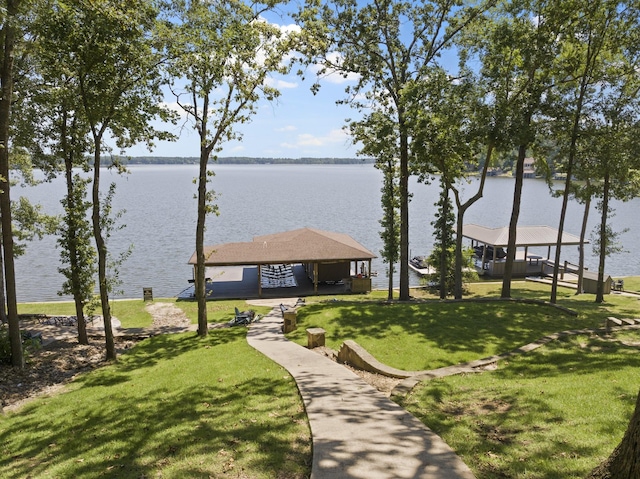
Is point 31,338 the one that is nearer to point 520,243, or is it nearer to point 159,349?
point 159,349

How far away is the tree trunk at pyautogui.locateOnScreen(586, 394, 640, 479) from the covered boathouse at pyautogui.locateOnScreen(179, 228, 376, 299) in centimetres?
2413

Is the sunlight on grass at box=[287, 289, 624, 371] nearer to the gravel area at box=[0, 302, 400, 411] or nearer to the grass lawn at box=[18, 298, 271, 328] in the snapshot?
the gravel area at box=[0, 302, 400, 411]

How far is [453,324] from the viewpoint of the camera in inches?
581

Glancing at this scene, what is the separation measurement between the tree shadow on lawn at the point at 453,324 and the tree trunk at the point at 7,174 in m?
9.02

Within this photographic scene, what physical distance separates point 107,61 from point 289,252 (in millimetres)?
19044

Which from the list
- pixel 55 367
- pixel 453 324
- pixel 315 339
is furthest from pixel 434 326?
pixel 55 367

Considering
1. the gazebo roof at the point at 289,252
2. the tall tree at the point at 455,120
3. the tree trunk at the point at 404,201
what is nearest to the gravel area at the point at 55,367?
the gazebo roof at the point at 289,252

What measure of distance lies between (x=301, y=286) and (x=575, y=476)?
2641cm

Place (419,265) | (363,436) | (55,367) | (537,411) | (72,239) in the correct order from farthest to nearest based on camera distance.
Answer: (419,265)
(72,239)
(55,367)
(537,411)
(363,436)

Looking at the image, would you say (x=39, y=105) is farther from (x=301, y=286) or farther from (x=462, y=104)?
(x=301, y=286)

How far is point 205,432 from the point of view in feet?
23.0

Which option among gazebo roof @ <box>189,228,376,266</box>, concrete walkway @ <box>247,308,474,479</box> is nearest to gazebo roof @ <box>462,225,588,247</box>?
gazebo roof @ <box>189,228,376,266</box>

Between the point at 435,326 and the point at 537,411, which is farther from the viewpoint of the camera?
the point at 435,326

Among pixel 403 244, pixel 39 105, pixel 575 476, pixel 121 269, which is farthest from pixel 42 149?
pixel 121 269
